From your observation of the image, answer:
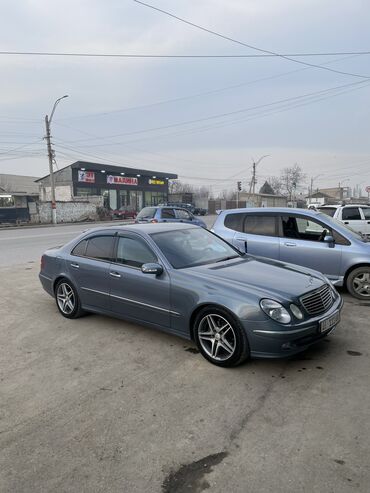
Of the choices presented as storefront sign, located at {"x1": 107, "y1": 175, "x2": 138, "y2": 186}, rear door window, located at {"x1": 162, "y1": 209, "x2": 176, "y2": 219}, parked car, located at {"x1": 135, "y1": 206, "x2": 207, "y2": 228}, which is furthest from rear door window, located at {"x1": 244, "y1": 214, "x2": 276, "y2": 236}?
storefront sign, located at {"x1": 107, "y1": 175, "x2": 138, "y2": 186}

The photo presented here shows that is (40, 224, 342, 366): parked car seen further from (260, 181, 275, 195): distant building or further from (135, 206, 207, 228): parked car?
(260, 181, 275, 195): distant building

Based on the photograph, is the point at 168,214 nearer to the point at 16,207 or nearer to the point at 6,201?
the point at 16,207

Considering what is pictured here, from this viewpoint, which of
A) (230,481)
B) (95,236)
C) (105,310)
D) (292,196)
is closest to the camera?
(230,481)

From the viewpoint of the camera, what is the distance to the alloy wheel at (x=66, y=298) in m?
5.87

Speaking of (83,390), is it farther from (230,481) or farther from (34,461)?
(230,481)

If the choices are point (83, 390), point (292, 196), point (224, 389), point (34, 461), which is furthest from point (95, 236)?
point (292, 196)

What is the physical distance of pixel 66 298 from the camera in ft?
19.5

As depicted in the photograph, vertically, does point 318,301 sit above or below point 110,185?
below

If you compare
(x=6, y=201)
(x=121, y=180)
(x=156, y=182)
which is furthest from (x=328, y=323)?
(x=156, y=182)

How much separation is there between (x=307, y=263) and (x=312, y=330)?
3.31 metres

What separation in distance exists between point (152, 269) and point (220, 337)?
1.08 m

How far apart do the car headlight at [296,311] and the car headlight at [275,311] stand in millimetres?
80

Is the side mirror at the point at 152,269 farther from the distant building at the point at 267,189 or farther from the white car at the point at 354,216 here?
the distant building at the point at 267,189

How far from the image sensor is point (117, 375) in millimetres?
4020
